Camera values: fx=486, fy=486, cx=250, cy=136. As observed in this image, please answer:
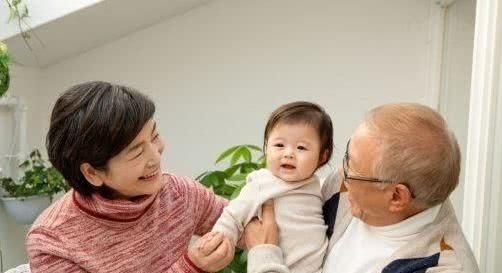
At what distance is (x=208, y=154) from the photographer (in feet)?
9.96

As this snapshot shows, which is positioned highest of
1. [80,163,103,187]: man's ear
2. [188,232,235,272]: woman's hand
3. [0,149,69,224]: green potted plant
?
[80,163,103,187]: man's ear

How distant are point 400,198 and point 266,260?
1.06 feet

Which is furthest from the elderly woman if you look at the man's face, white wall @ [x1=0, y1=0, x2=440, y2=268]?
white wall @ [x1=0, y1=0, x2=440, y2=268]

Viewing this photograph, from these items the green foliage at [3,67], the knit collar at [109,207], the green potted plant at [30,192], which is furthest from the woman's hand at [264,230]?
the green potted plant at [30,192]

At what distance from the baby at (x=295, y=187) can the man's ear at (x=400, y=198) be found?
0.72ft

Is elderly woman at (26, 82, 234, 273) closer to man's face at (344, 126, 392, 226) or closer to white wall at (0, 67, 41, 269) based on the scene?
man's face at (344, 126, 392, 226)

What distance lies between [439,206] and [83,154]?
2.40 feet

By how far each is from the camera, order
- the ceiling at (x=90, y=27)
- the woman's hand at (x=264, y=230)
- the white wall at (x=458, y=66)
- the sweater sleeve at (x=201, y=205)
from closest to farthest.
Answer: the woman's hand at (x=264, y=230)
the sweater sleeve at (x=201, y=205)
the ceiling at (x=90, y=27)
the white wall at (x=458, y=66)

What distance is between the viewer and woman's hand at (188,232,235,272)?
112 cm

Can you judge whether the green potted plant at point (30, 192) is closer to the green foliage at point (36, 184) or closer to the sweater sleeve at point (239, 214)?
the green foliage at point (36, 184)

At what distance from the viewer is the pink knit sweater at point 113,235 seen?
3.35ft

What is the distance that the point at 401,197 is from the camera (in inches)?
37.2

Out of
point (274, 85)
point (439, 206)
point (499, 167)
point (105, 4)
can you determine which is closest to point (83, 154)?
point (439, 206)

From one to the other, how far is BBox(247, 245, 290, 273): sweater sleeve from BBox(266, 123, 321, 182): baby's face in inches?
6.6
